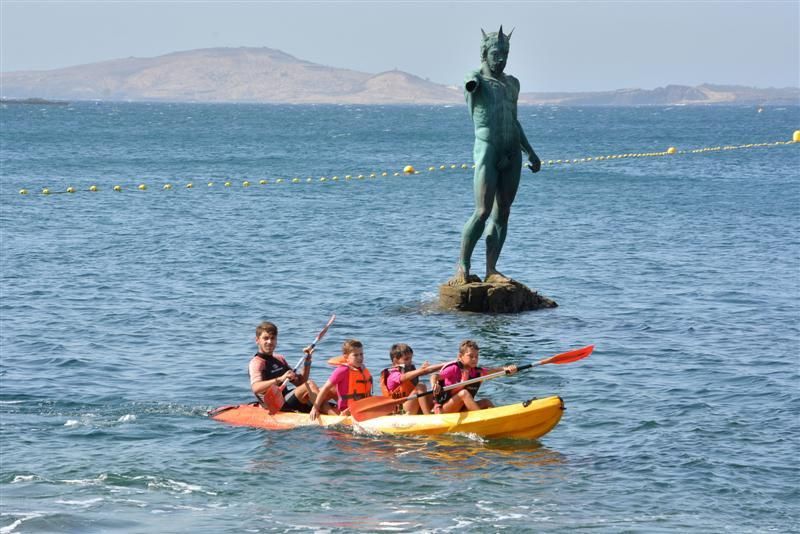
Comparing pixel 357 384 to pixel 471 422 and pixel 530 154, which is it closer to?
pixel 471 422

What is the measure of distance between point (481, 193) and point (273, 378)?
720 cm

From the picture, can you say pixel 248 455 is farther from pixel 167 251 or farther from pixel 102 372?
pixel 167 251

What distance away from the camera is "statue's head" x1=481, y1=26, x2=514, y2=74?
74.7 feet

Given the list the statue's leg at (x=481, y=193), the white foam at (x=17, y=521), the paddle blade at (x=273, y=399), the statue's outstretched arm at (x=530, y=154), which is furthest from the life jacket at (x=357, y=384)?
the statue's outstretched arm at (x=530, y=154)

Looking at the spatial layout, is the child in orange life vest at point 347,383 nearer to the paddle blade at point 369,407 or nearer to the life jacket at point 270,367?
the paddle blade at point 369,407

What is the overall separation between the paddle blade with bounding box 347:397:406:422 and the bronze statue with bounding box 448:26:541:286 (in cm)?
680

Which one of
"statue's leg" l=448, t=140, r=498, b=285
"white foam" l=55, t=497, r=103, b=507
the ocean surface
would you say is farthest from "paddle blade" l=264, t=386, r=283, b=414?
"statue's leg" l=448, t=140, r=498, b=285

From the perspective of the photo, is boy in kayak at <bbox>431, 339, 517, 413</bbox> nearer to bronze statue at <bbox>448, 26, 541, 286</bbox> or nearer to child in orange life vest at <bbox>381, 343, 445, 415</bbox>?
child in orange life vest at <bbox>381, 343, 445, 415</bbox>

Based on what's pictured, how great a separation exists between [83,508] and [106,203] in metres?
35.7

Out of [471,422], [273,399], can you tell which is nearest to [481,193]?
[273,399]

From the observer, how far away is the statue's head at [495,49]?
74.7 ft

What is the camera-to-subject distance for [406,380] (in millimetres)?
17203

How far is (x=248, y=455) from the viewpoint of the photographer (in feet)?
54.4

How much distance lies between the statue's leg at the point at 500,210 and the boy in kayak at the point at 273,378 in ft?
22.0
